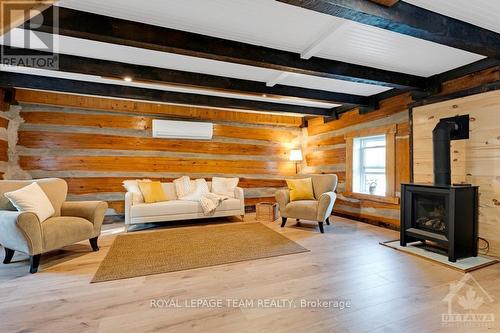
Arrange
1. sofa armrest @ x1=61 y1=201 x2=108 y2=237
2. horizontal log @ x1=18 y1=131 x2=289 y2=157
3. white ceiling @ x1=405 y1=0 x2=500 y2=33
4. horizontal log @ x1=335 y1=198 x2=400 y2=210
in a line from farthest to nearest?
horizontal log @ x1=18 y1=131 x2=289 y2=157, horizontal log @ x1=335 y1=198 x2=400 y2=210, sofa armrest @ x1=61 y1=201 x2=108 y2=237, white ceiling @ x1=405 y1=0 x2=500 y2=33

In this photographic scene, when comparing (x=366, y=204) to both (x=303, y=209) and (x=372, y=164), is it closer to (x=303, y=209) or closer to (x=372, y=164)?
(x=372, y=164)

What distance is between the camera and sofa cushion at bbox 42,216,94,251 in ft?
8.02

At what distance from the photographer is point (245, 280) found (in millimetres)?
2211

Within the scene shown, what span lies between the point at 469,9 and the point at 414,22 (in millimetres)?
516

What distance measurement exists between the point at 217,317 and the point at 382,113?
4.14 metres

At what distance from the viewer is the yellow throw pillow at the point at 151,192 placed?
13.6 ft

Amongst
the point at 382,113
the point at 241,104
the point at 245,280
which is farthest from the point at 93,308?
the point at 382,113

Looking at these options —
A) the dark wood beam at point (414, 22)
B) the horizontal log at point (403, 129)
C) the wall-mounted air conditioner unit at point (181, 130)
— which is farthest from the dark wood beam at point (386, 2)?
the wall-mounted air conditioner unit at point (181, 130)

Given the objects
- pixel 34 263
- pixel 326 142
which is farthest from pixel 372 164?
pixel 34 263

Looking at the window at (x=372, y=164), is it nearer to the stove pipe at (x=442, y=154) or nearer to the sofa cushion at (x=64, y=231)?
the stove pipe at (x=442, y=154)

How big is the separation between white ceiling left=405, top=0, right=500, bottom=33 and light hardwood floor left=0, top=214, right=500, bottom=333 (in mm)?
2341

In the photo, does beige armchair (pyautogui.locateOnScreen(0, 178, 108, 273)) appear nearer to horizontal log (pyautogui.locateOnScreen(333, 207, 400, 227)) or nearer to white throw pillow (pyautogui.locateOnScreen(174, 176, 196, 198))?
white throw pillow (pyautogui.locateOnScreen(174, 176, 196, 198))

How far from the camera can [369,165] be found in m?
4.62

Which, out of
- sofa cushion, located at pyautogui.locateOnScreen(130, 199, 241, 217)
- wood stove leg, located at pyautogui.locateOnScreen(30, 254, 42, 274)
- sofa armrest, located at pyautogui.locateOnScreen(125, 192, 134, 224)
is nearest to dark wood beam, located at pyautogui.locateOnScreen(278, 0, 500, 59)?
wood stove leg, located at pyautogui.locateOnScreen(30, 254, 42, 274)
